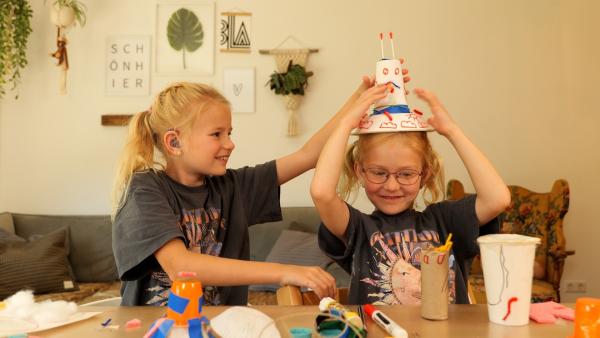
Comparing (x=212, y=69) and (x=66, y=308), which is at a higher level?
(x=212, y=69)

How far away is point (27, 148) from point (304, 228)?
2.02 meters

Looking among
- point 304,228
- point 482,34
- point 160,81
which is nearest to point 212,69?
point 160,81

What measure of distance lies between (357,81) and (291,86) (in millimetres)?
476

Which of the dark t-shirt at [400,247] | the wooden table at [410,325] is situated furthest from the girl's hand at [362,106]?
the wooden table at [410,325]

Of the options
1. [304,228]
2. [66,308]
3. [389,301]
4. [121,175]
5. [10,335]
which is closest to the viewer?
[10,335]

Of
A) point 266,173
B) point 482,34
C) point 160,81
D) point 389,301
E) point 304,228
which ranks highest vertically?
point 482,34

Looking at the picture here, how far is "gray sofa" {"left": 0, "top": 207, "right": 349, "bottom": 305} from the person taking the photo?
366 cm

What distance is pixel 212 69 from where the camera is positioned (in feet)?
13.4

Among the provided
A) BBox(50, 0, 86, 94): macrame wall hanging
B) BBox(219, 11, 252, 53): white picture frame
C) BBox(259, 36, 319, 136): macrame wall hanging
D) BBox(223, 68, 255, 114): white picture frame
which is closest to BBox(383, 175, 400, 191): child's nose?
BBox(259, 36, 319, 136): macrame wall hanging

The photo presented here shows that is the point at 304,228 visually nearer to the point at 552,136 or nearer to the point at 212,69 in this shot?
the point at 212,69

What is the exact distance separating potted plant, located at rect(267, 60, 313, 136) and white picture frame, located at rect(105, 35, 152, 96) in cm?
88

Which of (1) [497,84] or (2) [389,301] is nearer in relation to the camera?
(2) [389,301]

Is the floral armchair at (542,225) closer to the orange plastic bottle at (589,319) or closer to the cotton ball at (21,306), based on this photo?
the orange plastic bottle at (589,319)

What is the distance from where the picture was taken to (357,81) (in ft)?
13.3
